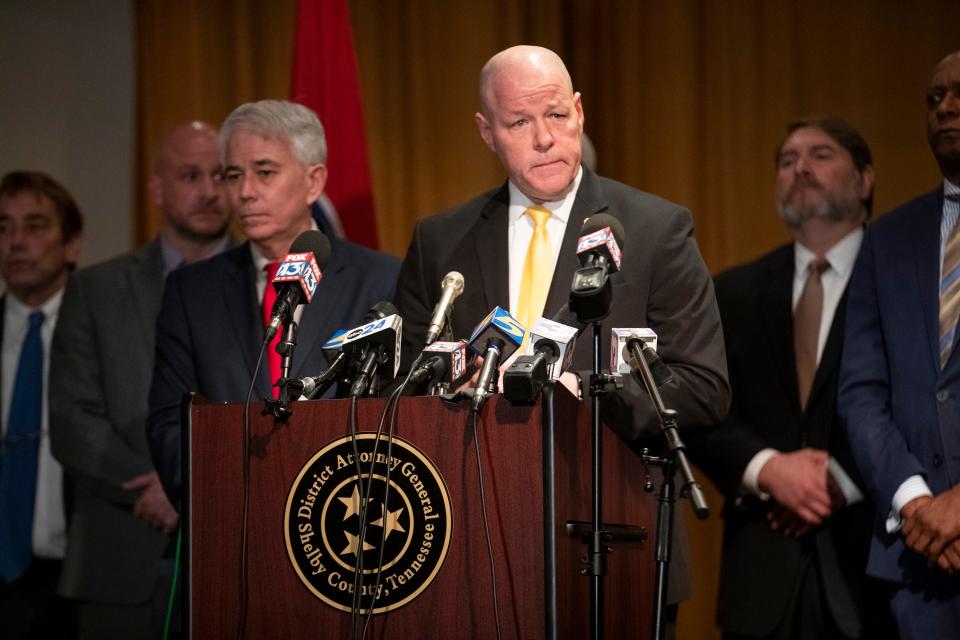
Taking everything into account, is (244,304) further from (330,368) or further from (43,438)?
(43,438)

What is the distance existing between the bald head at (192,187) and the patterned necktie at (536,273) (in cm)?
174

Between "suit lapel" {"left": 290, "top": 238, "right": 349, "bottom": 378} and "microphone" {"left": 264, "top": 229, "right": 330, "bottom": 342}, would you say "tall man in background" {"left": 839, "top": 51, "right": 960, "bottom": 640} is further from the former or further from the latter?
"microphone" {"left": 264, "top": 229, "right": 330, "bottom": 342}

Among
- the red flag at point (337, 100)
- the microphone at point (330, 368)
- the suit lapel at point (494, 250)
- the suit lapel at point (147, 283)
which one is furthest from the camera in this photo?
the red flag at point (337, 100)

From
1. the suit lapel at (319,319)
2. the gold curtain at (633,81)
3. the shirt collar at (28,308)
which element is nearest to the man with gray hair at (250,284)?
the suit lapel at (319,319)

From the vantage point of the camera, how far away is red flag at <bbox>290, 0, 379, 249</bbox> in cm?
444

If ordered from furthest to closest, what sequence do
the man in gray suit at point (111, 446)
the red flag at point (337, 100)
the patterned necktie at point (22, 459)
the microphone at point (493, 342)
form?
the red flag at point (337, 100), the patterned necktie at point (22, 459), the man in gray suit at point (111, 446), the microphone at point (493, 342)

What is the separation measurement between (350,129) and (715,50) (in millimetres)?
1858

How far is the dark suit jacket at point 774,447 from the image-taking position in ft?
11.9

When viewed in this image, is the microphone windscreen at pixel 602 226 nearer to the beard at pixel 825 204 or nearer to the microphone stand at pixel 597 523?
the microphone stand at pixel 597 523

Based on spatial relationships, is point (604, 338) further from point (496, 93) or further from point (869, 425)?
point (869, 425)

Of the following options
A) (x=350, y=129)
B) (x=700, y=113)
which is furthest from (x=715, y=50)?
(x=350, y=129)

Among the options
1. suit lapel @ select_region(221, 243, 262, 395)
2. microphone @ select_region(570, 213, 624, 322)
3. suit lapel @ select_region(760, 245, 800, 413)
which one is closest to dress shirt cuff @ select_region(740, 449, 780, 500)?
suit lapel @ select_region(760, 245, 800, 413)

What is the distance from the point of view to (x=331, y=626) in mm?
2096

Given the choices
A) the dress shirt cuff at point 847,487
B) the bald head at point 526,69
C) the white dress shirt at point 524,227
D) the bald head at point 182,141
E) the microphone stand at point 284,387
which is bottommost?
the dress shirt cuff at point 847,487
